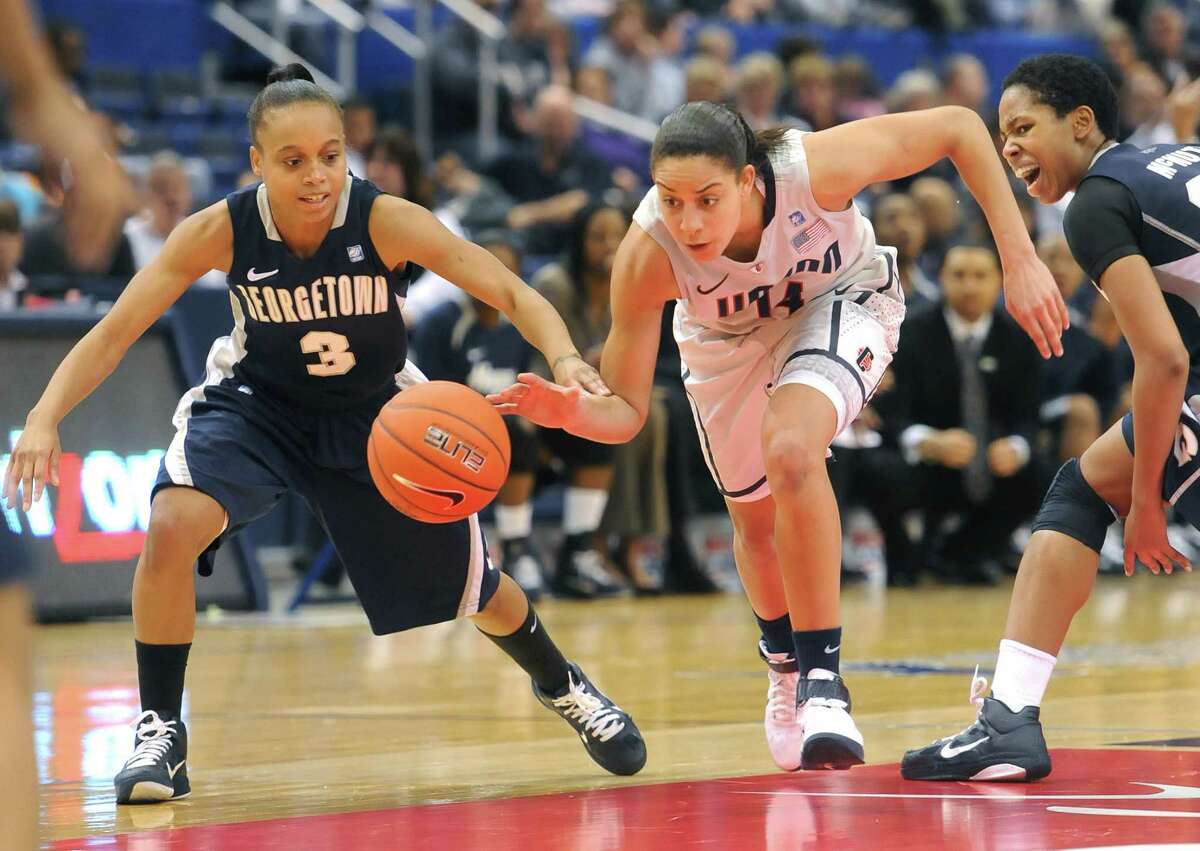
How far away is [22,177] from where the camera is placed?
11.9m

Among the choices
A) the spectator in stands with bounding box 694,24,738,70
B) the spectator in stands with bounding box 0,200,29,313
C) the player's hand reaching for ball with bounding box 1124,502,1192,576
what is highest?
Answer: the spectator in stands with bounding box 694,24,738,70

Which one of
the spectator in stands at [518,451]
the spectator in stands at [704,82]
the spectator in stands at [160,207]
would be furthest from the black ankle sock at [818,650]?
the spectator in stands at [704,82]

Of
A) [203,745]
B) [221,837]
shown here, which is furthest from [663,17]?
[221,837]

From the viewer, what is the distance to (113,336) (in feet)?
16.0

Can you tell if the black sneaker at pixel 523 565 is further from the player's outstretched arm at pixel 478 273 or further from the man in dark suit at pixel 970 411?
the player's outstretched arm at pixel 478 273

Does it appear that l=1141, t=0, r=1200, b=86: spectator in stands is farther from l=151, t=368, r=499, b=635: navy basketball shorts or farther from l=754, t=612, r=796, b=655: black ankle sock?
l=151, t=368, r=499, b=635: navy basketball shorts

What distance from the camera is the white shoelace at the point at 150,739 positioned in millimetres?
4828

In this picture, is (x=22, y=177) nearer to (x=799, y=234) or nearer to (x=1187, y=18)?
(x=799, y=234)

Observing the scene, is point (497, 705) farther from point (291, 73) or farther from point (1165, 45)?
point (1165, 45)

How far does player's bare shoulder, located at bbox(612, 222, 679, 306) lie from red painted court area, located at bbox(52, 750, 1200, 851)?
121cm

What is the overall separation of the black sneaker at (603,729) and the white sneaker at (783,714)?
13.4 inches

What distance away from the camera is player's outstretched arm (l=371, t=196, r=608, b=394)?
465cm

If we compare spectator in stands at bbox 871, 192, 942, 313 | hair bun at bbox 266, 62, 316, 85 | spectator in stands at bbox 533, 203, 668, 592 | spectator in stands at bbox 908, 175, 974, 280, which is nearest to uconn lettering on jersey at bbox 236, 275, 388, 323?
hair bun at bbox 266, 62, 316, 85

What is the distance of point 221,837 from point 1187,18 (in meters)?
18.4
